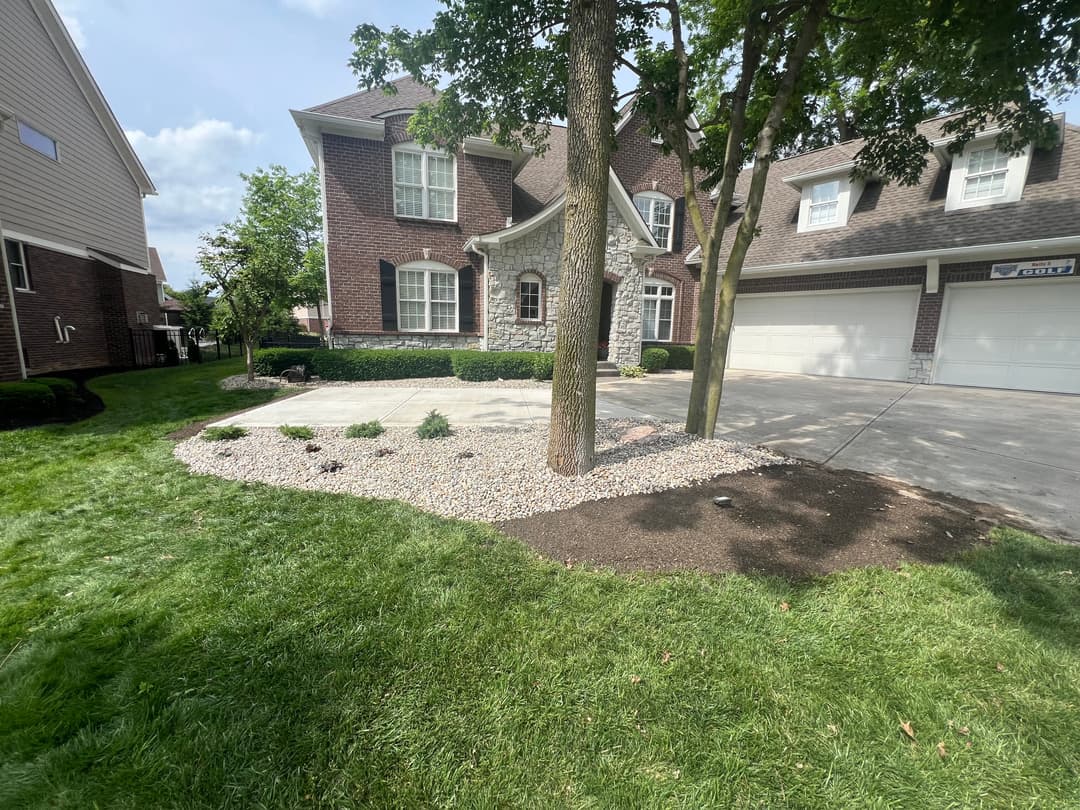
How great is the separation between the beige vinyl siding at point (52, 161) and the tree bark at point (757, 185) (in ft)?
42.2

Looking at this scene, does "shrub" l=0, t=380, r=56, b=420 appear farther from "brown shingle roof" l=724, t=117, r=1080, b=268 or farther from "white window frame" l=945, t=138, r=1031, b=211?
"white window frame" l=945, t=138, r=1031, b=211

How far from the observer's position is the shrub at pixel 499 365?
1084 cm

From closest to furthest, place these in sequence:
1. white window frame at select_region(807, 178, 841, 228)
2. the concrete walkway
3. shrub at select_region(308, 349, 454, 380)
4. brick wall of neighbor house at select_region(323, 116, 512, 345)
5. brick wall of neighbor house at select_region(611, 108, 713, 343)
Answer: the concrete walkway
shrub at select_region(308, 349, 454, 380)
brick wall of neighbor house at select_region(323, 116, 512, 345)
white window frame at select_region(807, 178, 841, 228)
brick wall of neighbor house at select_region(611, 108, 713, 343)

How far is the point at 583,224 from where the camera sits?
383 cm

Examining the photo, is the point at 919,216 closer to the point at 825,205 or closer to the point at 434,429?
the point at 825,205

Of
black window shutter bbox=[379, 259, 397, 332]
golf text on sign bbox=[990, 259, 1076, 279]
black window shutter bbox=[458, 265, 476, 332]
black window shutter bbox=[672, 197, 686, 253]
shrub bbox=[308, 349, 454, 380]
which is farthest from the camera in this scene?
black window shutter bbox=[672, 197, 686, 253]

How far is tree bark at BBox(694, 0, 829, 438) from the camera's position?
422 centimetres

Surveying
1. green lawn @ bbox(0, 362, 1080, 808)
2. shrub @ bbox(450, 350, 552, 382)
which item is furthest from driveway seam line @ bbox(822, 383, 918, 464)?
shrub @ bbox(450, 350, 552, 382)

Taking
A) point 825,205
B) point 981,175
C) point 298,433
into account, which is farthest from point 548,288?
point 981,175

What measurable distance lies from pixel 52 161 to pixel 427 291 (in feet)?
30.3

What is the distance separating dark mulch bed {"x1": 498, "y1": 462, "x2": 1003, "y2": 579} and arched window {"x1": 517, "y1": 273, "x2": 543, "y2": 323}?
9389 millimetres

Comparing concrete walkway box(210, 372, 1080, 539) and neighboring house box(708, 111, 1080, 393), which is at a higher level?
neighboring house box(708, 111, 1080, 393)

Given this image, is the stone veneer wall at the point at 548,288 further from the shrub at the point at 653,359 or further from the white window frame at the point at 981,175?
the white window frame at the point at 981,175

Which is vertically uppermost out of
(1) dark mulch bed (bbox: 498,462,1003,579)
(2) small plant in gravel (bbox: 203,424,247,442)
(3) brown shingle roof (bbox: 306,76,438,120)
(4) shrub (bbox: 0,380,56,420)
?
(3) brown shingle roof (bbox: 306,76,438,120)
